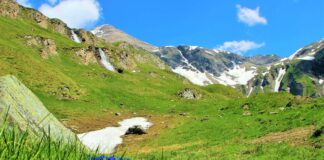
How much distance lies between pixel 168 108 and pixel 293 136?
61.1 m

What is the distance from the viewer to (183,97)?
121000 mm

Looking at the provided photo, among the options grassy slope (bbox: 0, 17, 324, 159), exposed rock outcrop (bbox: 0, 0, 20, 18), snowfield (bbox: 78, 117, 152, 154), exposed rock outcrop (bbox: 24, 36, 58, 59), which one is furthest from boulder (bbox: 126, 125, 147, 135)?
exposed rock outcrop (bbox: 0, 0, 20, 18)

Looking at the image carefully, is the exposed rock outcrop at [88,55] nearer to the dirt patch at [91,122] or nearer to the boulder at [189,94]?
the boulder at [189,94]

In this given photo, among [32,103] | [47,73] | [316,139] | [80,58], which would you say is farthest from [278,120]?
[80,58]

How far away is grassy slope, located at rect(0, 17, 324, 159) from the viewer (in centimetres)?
3194

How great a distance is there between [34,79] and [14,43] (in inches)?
1391

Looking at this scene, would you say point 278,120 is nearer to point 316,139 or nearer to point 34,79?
point 316,139

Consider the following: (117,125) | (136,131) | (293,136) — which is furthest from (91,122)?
(293,136)

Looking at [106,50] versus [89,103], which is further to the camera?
[106,50]

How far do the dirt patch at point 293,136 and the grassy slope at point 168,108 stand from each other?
1.26 meters

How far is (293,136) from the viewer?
3297 centimetres

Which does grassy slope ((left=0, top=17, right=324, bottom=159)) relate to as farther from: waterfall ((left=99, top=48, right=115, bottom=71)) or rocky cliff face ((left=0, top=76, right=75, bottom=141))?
waterfall ((left=99, top=48, right=115, bottom=71))

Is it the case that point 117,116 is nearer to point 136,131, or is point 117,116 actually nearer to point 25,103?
point 136,131

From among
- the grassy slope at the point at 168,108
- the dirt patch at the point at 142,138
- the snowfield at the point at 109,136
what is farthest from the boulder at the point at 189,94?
the dirt patch at the point at 142,138
